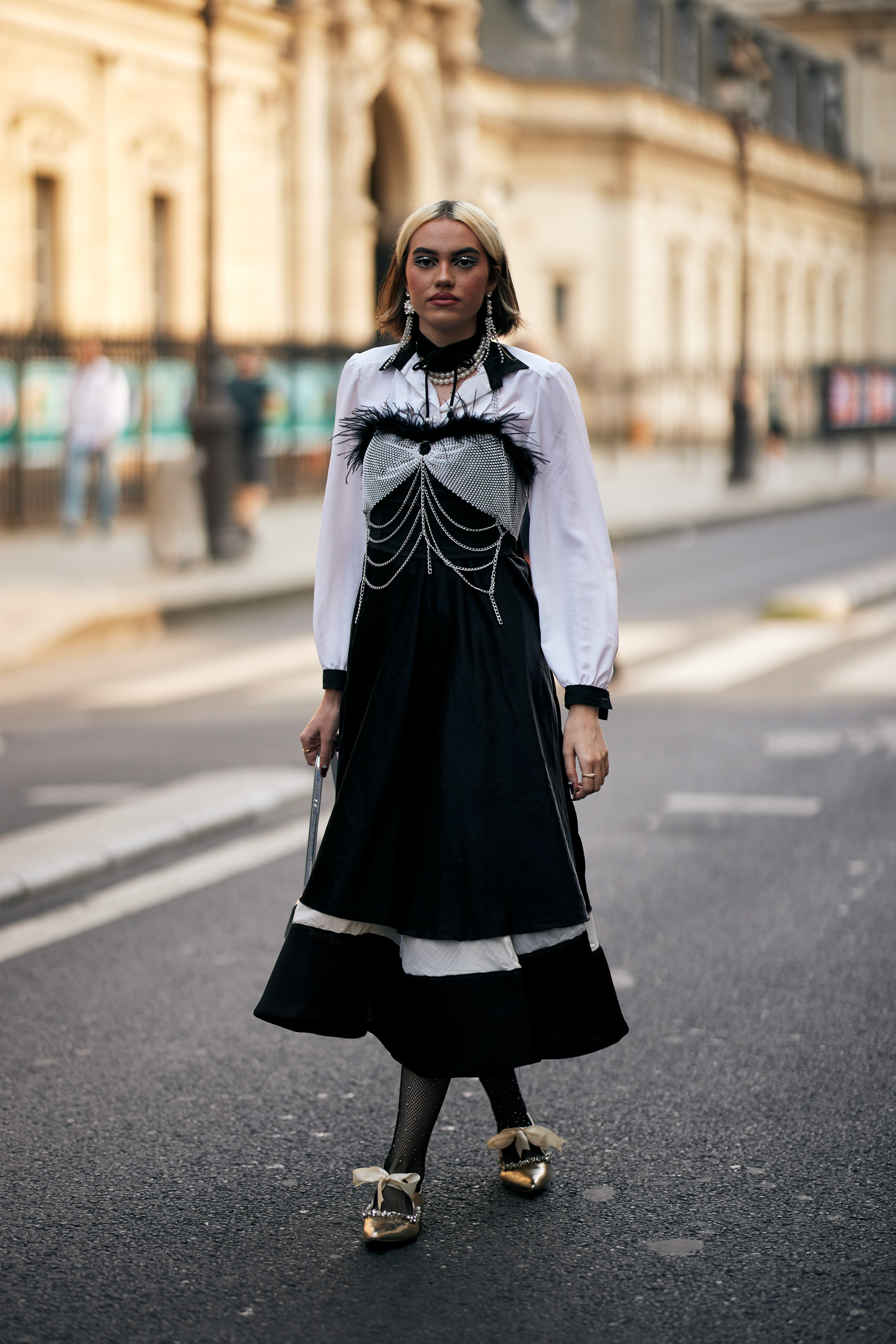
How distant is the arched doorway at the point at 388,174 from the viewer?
119 feet

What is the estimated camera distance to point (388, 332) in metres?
3.81

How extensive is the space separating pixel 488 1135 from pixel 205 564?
13692mm

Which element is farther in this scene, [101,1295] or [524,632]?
[524,632]

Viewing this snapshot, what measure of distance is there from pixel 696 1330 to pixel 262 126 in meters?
29.7

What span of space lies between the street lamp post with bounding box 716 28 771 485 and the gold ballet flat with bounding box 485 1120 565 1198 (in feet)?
85.1

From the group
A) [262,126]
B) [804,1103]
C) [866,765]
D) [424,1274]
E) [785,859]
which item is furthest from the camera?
[262,126]

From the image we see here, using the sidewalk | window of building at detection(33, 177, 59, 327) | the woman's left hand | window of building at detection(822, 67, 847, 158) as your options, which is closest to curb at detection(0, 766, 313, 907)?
the woman's left hand

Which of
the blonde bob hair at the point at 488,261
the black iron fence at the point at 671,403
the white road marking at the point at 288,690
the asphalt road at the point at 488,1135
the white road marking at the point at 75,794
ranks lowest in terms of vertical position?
the asphalt road at the point at 488,1135

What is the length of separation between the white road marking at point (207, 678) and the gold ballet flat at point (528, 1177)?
6693mm

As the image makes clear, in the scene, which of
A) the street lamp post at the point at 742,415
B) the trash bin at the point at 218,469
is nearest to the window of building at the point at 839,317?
the street lamp post at the point at 742,415

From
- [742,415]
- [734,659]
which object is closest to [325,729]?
[734,659]

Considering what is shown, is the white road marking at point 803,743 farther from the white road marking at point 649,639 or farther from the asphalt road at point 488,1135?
the white road marking at point 649,639

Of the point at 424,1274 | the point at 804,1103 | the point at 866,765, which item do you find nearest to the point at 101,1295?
the point at 424,1274

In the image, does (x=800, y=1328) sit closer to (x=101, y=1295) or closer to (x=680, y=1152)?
(x=680, y=1152)
